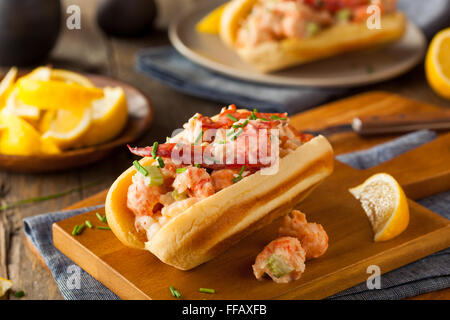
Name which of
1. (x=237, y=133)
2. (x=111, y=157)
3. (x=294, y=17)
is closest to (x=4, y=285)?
(x=237, y=133)

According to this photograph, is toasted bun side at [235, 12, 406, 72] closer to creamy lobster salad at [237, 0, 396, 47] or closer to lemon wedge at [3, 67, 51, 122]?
creamy lobster salad at [237, 0, 396, 47]

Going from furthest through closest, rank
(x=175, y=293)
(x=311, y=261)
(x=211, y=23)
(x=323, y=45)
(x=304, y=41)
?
(x=211, y=23), (x=323, y=45), (x=304, y=41), (x=311, y=261), (x=175, y=293)

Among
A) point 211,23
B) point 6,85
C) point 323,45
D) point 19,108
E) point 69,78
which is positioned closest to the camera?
point 19,108

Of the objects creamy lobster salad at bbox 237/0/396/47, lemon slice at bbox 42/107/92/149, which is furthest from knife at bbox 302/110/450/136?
lemon slice at bbox 42/107/92/149

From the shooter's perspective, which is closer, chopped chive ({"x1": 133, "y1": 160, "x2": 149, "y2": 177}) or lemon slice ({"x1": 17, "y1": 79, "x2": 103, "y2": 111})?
chopped chive ({"x1": 133, "y1": 160, "x2": 149, "y2": 177})

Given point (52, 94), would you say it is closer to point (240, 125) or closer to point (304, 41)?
point (240, 125)

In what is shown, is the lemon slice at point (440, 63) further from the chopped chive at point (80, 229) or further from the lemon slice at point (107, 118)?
the chopped chive at point (80, 229)

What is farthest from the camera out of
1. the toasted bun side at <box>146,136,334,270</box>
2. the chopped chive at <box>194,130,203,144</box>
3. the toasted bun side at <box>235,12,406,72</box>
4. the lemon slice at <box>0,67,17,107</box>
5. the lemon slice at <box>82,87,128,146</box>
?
the toasted bun side at <box>235,12,406,72</box>

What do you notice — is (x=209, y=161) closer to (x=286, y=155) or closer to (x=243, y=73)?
(x=286, y=155)
